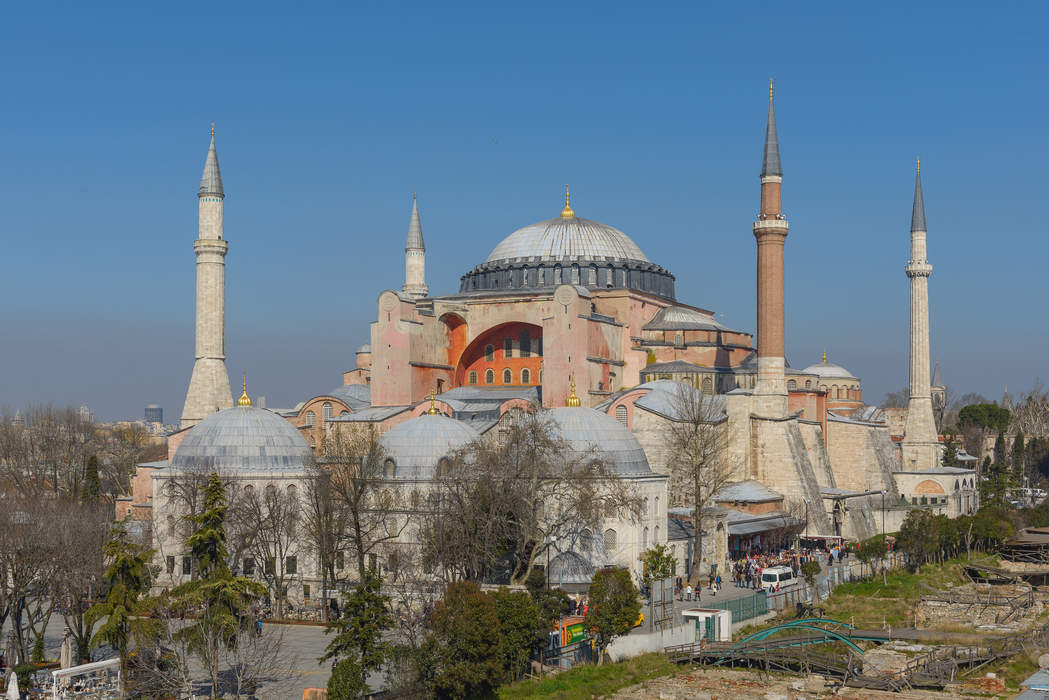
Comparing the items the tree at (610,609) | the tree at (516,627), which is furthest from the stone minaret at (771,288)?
the tree at (516,627)

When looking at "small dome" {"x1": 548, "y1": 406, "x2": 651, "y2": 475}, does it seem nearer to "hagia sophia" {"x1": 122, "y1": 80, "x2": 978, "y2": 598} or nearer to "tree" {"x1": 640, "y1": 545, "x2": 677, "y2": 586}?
"hagia sophia" {"x1": 122, "y1": 80, "x2": 978, "y2": 598}

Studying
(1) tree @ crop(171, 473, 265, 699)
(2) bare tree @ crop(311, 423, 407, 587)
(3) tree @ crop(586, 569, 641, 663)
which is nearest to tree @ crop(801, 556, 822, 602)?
(3) tree @ crop(586, 569, 641, 663)

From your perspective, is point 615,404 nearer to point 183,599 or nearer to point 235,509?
point 235,509

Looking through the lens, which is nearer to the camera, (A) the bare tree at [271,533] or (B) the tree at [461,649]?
(B) the tree at [461,649]

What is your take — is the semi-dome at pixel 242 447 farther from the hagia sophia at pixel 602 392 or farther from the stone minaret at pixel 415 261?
the stone minaret at pixel 415 261

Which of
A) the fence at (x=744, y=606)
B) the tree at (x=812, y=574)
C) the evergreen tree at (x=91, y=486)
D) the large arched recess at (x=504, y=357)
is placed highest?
the large arched recess at (x=504, y=357)

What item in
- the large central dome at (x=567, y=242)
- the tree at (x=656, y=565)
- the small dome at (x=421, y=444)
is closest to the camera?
the tree at (x=656, y=565)

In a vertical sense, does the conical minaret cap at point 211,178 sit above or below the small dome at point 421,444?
above

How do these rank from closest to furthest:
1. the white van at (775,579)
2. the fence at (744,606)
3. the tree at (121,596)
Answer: the tree at (121,596) → the fence at (744,606) → the white van at (775,579)

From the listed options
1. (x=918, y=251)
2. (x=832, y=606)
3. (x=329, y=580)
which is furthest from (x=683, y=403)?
(x=918, y=251)
